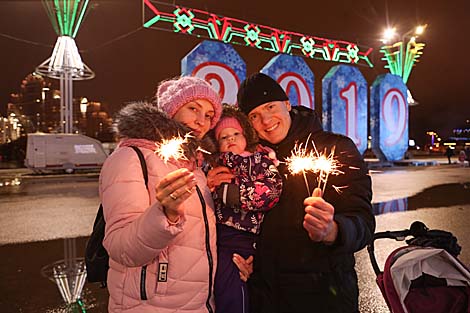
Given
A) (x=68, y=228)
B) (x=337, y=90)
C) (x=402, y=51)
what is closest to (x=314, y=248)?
(x=68, y=228)

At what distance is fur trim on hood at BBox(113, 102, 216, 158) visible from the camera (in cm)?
193

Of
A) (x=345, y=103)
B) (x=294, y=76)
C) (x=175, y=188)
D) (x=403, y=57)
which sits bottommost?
(x=175, y=188)

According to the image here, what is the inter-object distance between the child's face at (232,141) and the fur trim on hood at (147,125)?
0.40 m

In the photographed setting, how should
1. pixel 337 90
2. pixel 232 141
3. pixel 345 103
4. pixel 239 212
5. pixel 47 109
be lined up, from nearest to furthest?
1. pixel 239 212
2. pixel 232 141
3. pixel 337 90
4. pixel 345 103
5. pixel 47 109

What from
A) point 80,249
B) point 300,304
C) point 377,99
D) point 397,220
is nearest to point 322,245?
point 300,304

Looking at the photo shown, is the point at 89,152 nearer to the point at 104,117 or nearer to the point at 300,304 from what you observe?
the point at 300,304

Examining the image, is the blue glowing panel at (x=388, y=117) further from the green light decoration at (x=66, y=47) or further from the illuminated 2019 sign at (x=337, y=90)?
the green light decoration at (x=66, y=47)

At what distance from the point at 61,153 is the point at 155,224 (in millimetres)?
24306

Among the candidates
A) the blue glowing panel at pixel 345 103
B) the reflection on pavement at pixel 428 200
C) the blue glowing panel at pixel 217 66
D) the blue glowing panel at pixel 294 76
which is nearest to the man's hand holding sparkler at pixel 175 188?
the reflection on pavement at pixel 428 200

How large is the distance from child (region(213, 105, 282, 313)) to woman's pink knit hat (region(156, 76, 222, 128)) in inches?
14.7

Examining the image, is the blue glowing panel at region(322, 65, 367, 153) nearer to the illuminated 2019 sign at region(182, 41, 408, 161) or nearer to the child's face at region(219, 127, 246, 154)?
the illuminated 2019 sign at region(182, 41, 408, 161)

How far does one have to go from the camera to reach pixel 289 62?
1795cm

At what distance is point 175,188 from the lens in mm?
1470

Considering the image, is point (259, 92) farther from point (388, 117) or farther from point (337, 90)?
point (388, 117)
